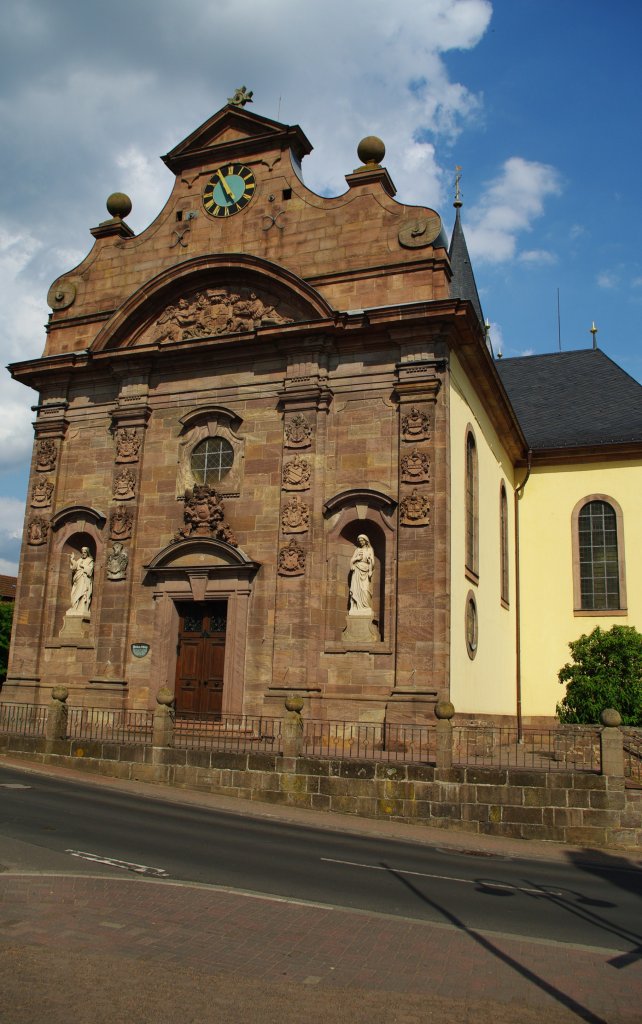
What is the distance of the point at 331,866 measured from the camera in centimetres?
1065

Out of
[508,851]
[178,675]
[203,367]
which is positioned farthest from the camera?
[203,367]

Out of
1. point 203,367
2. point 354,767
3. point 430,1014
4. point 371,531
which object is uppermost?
point 203,367

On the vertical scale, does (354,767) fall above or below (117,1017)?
above

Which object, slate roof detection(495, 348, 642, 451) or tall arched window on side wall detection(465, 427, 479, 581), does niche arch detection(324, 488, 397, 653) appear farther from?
slate roof detection(495, 348, 642, 451)

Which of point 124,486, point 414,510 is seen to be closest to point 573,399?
point 414,510

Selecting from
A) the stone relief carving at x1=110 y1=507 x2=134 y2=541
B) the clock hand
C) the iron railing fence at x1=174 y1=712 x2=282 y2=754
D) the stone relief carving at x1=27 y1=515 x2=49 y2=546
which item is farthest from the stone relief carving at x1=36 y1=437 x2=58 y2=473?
the clock hand

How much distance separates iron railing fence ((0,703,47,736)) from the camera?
20.8m

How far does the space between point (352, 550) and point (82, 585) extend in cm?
702

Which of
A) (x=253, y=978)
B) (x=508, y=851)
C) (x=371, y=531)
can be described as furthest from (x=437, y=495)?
(x=253, y=978)

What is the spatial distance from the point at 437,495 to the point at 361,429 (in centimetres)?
248

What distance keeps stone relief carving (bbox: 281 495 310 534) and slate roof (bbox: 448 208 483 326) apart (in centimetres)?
1956

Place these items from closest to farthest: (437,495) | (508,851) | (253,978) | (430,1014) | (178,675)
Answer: (430,1014)
(253,978)
(508,851)
(437,495)
(178,675)

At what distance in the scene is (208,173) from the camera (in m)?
24.0

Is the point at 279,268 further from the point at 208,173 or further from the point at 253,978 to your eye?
the point at 253,978
